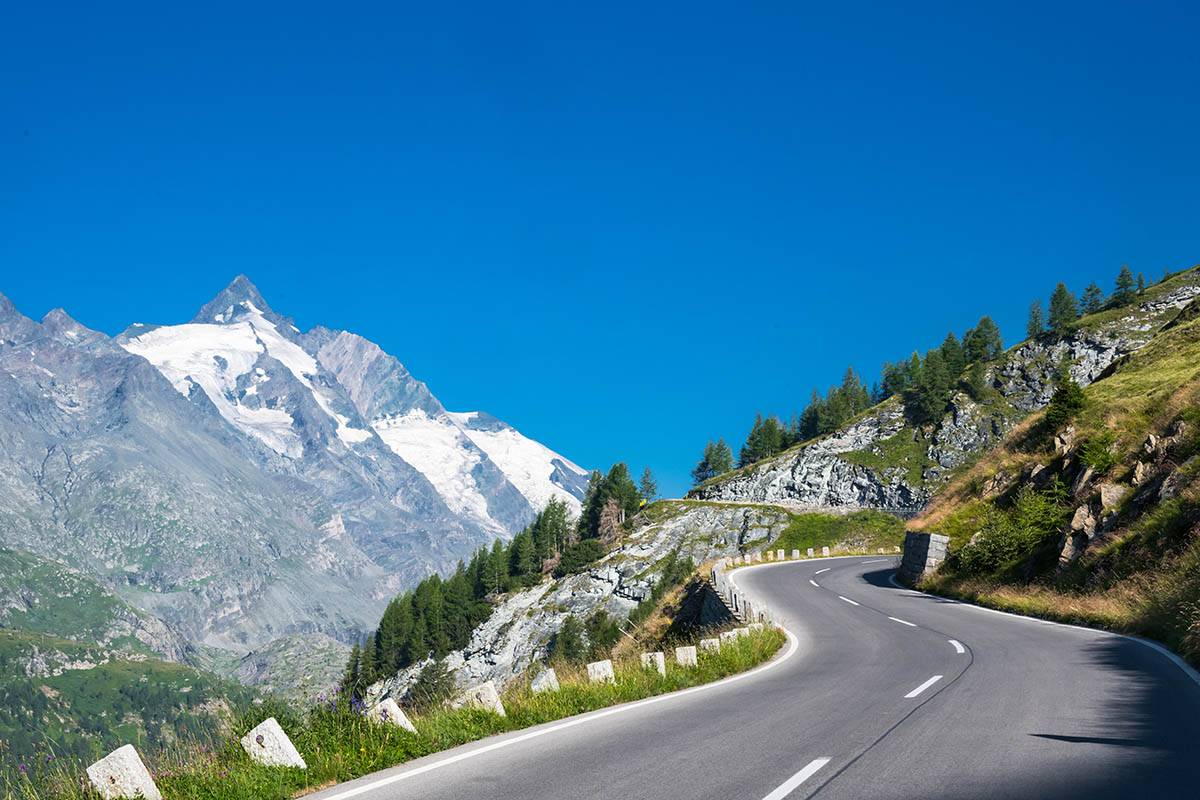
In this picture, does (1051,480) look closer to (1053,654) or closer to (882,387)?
(1053,654)

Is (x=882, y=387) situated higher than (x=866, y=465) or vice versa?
(x=882, y=387)

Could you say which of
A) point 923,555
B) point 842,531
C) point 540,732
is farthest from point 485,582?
point 540,732

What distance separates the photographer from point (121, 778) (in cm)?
671

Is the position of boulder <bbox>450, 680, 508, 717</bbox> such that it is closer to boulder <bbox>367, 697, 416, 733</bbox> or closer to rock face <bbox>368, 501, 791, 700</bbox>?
boulder <bbox>367, 697, 416, 733</bbox>

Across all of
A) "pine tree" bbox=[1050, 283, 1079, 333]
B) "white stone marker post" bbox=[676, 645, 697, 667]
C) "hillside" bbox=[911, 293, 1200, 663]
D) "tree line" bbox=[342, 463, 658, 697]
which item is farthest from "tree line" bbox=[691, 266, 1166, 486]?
"white stone marker post" bbox=[676, 645, 697, 667]

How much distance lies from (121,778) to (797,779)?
18.6 ft

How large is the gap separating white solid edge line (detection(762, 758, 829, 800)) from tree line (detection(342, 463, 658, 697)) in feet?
296

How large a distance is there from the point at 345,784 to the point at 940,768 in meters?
5.35

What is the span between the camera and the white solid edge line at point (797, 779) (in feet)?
19.9

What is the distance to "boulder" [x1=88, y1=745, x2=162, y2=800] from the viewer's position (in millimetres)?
6625

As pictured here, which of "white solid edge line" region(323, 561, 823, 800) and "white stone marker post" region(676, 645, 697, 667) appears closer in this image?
"white solid edge line" region(323, 561, 823, 800)

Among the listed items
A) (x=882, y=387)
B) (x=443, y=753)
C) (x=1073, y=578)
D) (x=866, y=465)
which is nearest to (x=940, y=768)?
(x=443, y=753)

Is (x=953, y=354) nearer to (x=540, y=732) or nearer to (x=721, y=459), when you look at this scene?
(x=721, y=459)

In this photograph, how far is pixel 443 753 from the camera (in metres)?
8.76
